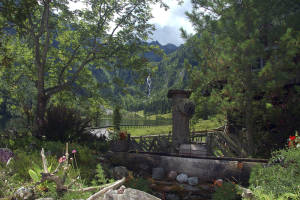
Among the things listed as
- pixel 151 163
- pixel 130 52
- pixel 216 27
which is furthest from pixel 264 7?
pixel 151 163

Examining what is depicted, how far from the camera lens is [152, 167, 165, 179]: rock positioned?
7.41 meters

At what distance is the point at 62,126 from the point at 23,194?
6528 millimetres

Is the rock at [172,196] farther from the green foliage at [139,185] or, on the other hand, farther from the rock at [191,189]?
the green foliage at [139,185]

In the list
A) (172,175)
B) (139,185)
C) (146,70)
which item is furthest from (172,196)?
(146,70)

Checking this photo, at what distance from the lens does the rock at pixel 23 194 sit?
2691 millimetres

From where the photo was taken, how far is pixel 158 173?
7449 millimetres

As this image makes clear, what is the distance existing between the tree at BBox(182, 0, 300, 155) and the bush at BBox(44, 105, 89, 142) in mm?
6208

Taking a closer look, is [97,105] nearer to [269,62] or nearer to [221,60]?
[221,60]

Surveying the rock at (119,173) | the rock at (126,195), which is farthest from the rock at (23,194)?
the rock at (119,173)

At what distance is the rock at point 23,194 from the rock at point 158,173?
16.8 ft

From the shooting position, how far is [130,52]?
40.5ft

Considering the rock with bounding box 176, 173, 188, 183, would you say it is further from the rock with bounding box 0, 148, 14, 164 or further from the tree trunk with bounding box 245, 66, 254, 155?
the rock with bounding box 0, 148, 14, 164

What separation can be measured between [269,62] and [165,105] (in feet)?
390

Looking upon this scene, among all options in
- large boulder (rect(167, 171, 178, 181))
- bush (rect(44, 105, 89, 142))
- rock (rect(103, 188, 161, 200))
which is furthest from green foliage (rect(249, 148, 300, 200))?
bush (rect(44, 105, 89, 142))
